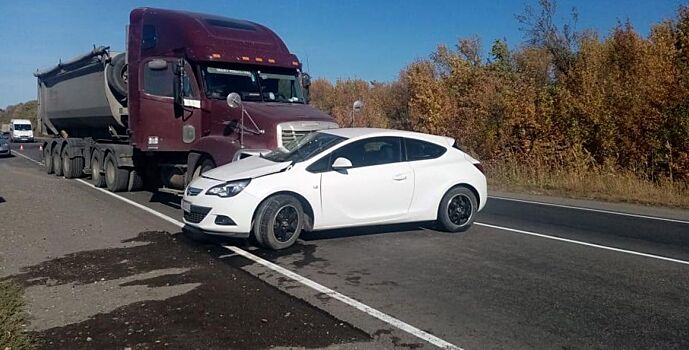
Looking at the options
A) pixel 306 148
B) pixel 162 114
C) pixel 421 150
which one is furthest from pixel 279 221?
pixel 162 114

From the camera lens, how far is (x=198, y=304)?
5383 mm

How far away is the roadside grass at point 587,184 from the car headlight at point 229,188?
10618 mm

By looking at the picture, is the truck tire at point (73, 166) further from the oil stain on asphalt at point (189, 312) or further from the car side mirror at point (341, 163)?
the car side mirror at point (341, 163)

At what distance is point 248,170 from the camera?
7746 mm

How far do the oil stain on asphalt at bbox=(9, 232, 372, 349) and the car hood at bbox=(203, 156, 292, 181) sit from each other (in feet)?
3.41

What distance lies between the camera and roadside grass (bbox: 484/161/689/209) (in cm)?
1461

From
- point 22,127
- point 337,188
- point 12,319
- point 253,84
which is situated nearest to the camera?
point 12,319

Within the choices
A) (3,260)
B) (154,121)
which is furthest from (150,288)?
(154,121)

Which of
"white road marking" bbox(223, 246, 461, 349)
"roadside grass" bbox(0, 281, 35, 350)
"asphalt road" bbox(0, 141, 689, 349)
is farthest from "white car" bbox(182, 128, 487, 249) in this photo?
"roadside grass" bbox(0, 281, 35, 350)

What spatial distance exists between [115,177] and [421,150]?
8.52 m

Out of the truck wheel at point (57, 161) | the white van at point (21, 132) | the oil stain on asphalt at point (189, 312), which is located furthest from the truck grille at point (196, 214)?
the white van at point (21, 132)

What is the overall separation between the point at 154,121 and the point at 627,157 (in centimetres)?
1372

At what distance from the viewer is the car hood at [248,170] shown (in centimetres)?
758

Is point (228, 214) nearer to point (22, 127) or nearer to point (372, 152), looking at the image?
point (372, 152)
